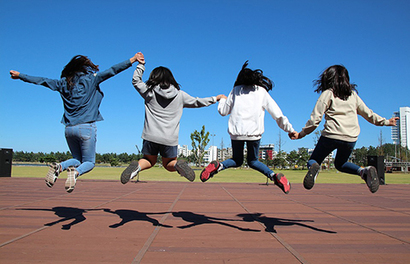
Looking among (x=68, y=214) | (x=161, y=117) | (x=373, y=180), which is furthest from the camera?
(x=68, y=214)

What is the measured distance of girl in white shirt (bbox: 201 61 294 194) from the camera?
462 cm

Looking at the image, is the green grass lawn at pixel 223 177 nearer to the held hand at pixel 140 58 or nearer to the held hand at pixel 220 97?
the held hand at pixel 220 97

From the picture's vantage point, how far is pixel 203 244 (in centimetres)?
389

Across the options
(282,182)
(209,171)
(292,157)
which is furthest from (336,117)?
(292,157)

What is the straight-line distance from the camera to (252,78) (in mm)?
4828

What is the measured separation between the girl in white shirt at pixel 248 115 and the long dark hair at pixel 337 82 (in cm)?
79

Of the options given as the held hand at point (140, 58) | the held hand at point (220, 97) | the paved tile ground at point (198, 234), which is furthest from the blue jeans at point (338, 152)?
the held hand at point (140, 58)

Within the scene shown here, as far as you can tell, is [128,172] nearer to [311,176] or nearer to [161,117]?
[161,117]

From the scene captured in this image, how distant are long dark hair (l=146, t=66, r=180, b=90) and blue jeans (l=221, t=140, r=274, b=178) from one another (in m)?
1.34

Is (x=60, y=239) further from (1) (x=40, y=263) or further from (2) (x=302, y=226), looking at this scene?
(2) (x=302, y=226)

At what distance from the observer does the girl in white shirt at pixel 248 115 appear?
15.1 feet

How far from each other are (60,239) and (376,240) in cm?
429

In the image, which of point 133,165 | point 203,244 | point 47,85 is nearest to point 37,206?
point 47,85

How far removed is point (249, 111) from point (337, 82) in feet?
4.59
